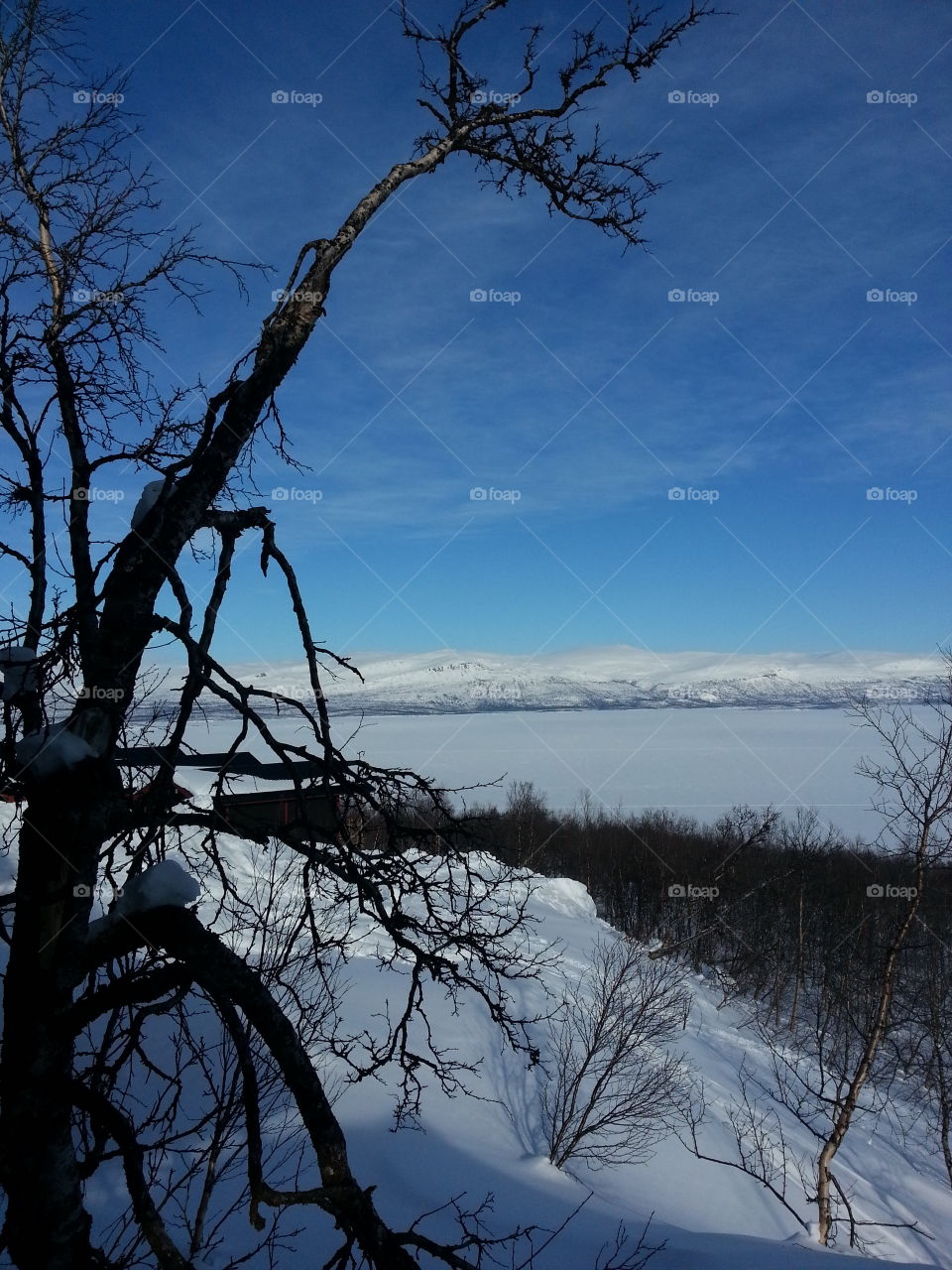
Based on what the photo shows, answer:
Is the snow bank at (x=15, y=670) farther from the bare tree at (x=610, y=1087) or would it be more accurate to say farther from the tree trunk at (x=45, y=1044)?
the bare tree at (x=610, y=1087)

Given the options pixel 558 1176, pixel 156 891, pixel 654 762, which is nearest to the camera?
pixel 156 891

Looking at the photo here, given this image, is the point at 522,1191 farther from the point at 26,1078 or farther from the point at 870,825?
the point at 870,825

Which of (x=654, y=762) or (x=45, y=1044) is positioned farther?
(x=654, y=762)

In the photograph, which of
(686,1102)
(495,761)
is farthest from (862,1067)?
(495,761)

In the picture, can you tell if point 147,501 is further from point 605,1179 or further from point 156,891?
point 605,1179

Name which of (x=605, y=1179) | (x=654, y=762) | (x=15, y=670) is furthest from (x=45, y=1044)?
(x=654, y=762)

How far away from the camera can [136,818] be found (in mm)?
3344

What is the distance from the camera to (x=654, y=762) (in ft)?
456

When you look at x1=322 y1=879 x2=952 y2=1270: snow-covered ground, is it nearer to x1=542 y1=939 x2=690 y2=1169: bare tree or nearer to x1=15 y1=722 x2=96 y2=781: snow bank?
x1=542 y1=939 x2=690 y2=1169: bare tree

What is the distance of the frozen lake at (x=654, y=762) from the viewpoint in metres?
104

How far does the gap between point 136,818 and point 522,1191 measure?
1258 centimetres

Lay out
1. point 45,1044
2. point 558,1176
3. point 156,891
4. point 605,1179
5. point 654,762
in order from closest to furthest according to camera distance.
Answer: point 45,1044, point 156,891, point 558,1176, point 605,1179, point 654,762

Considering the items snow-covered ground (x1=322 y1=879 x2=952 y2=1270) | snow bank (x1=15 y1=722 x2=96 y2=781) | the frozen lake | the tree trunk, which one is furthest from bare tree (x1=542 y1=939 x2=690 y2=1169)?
the frozen lake

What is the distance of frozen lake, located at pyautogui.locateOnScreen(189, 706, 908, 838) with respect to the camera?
340 feet
